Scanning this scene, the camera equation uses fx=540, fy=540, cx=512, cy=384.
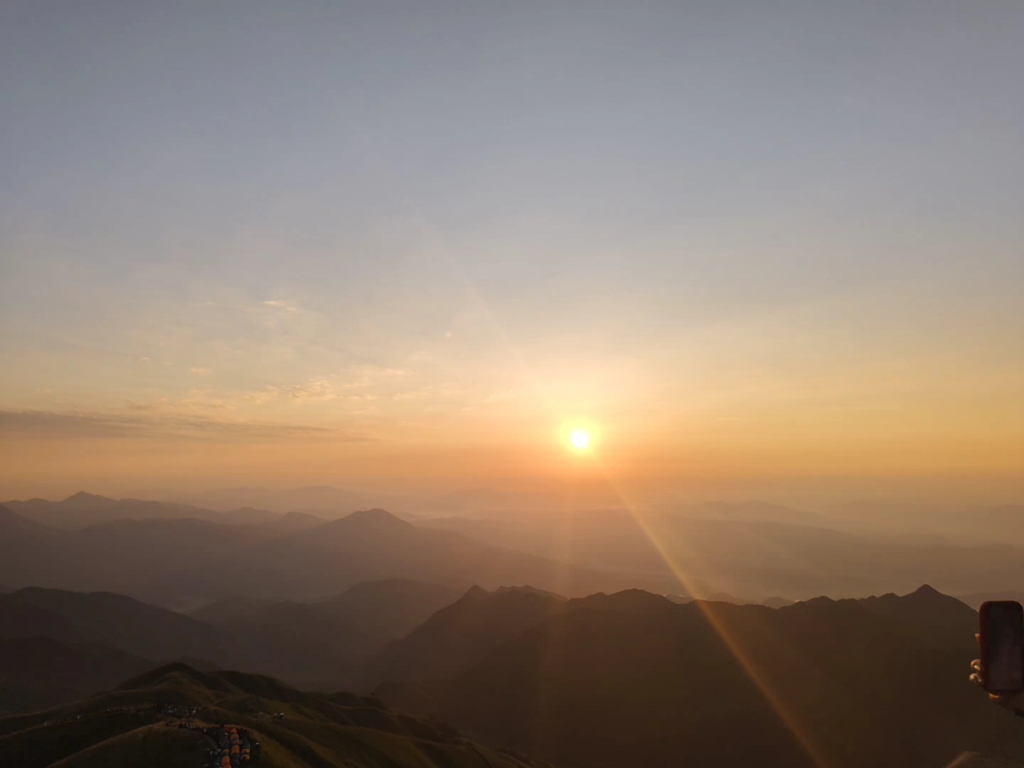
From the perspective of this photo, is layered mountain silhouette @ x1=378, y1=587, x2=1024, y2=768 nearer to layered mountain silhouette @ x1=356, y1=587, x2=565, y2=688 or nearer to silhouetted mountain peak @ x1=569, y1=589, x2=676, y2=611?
silhouetted mountain peak @ x1=569, y1=589, x2=676, y2=611

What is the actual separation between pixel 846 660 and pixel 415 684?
101 meters

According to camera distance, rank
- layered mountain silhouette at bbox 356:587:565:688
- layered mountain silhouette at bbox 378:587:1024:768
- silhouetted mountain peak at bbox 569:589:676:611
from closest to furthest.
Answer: layered mountain silhouette at bbox 378:587:1024:768 < silhouetted mountain peak at bbox 569:589:676:611 < layered mountain silhouette at bbox 356:587:565:688

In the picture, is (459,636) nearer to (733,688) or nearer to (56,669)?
(733,688)

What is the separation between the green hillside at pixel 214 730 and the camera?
4062cm

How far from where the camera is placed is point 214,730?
4434 centimetres

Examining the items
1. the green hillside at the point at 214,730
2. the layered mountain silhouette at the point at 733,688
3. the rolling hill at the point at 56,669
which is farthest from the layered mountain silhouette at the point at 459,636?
the green hillside at the point at 214,730

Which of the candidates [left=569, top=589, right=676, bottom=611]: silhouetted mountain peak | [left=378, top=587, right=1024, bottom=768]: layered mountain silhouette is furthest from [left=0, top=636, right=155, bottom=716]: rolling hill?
[left=569, top=589, right=676, bottom=611]: silhouetted mountain peak

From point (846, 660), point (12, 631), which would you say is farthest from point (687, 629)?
point (12, 631)

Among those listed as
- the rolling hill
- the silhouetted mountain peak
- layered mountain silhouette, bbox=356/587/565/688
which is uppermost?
the silhouetted mountain peak

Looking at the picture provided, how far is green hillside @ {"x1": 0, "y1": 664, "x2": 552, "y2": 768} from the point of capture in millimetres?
40625

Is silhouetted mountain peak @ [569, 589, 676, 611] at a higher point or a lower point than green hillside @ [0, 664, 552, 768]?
higher

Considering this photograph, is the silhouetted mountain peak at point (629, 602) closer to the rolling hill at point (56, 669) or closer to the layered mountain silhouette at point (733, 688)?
the layered mountain silhouette at point (733, 688)

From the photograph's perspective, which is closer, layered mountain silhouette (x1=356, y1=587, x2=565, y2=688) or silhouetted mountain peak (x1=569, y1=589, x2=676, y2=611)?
silhouetted mountain peak (x1=569, y1=589, x2=676, y2=611)

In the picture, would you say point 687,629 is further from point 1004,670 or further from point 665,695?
point 1004,670
